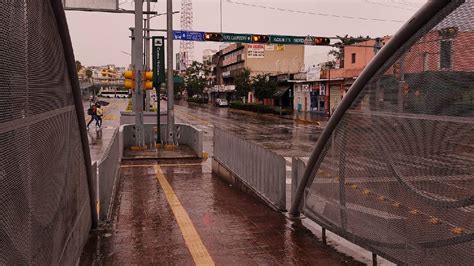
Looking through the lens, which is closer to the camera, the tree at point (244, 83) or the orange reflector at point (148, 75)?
the orange reflector at point (148, 75)

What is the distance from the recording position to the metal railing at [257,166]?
833 cm

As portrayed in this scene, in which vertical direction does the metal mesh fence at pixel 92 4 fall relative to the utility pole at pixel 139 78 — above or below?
above

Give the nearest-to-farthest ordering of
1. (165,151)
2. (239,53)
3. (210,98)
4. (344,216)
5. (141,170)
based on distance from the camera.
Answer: (344,216), (141,170), (165,151), (239,53), (210,98)

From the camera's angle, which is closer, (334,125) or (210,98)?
(334,125)

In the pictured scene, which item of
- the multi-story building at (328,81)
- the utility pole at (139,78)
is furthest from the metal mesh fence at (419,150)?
the multi-story building at (328,81)

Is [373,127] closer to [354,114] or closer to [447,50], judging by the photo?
[354,114]

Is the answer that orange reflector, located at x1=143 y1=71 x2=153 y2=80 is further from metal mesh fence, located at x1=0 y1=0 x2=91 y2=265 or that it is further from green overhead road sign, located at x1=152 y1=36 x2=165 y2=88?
metal mesh fence, located at x1=0 y1=0 x2=91 y2=265

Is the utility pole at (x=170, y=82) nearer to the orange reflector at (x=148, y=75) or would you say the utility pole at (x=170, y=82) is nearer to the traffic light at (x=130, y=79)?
the orange reflector at (x=148, y=75)

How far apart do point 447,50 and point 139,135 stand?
14722mm

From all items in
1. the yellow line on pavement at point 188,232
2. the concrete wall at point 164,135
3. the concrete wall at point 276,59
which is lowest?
the yellow line on pavement at point 188,232

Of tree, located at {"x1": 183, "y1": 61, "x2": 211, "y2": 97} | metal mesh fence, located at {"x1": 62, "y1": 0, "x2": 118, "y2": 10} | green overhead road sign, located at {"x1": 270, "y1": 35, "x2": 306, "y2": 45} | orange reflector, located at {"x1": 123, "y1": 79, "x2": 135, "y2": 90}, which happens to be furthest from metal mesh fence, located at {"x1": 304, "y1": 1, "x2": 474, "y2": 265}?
tree, located at {"x1": 183, "y1": 61, "x2": 211, "y2": 97}

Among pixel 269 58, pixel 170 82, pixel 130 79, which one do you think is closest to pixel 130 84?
pixel 130 79

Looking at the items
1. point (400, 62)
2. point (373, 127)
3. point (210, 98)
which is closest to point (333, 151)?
point (373, 127)

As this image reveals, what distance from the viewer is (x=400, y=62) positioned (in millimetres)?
4645
